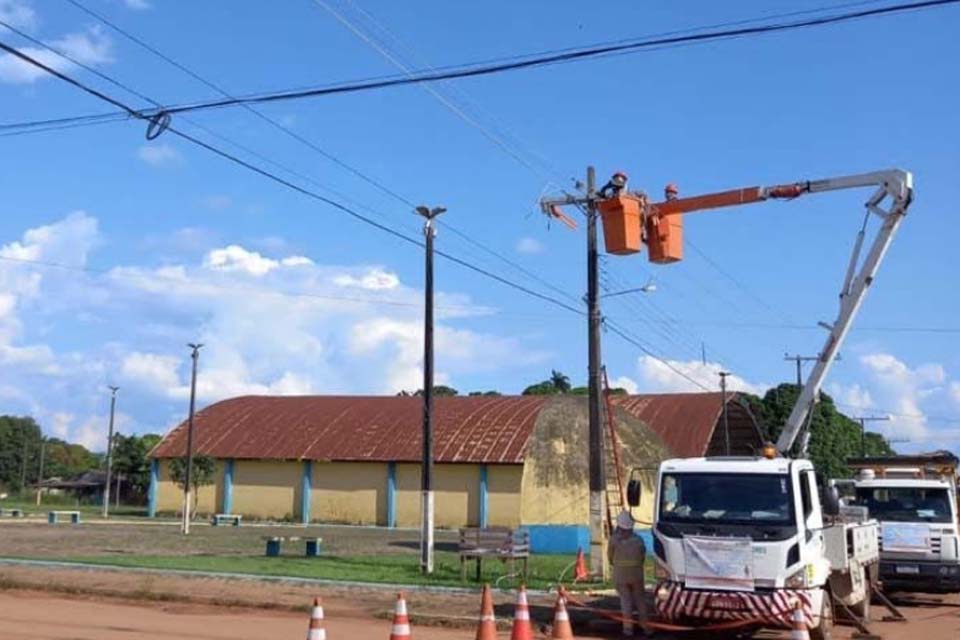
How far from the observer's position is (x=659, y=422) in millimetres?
63438

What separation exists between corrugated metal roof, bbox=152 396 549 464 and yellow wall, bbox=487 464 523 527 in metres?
0.79

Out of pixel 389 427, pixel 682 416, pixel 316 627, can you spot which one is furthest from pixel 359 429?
pixel 316 627

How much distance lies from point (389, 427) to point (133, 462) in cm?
4066

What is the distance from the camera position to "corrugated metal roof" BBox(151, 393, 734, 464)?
182ft

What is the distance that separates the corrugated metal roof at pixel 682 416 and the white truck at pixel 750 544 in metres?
41.4

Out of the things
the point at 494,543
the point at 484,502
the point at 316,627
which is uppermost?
the point at 484,502

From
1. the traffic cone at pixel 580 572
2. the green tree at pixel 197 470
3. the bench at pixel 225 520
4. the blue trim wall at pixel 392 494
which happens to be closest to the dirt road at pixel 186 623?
the traffic cone at pixel 580 572

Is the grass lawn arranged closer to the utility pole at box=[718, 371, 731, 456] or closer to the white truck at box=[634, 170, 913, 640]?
the white truck at box=[634, 170, 913, 640]

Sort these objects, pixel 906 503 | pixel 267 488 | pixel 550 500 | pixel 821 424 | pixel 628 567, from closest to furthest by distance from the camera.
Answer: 1. pixel 628 567
2. pixel 906 503
3. pixel 550 500
4. pixel 267 488
5. pixel 821 424

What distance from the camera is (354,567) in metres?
25.7

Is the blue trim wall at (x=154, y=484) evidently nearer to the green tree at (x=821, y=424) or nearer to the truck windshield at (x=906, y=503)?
the green tree at (x=821, y=424)

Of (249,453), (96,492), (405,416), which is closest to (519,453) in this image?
(405,416)

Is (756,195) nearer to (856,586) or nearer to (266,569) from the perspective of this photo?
(856,586)

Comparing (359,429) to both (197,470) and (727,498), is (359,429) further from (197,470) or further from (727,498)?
(727,498)
